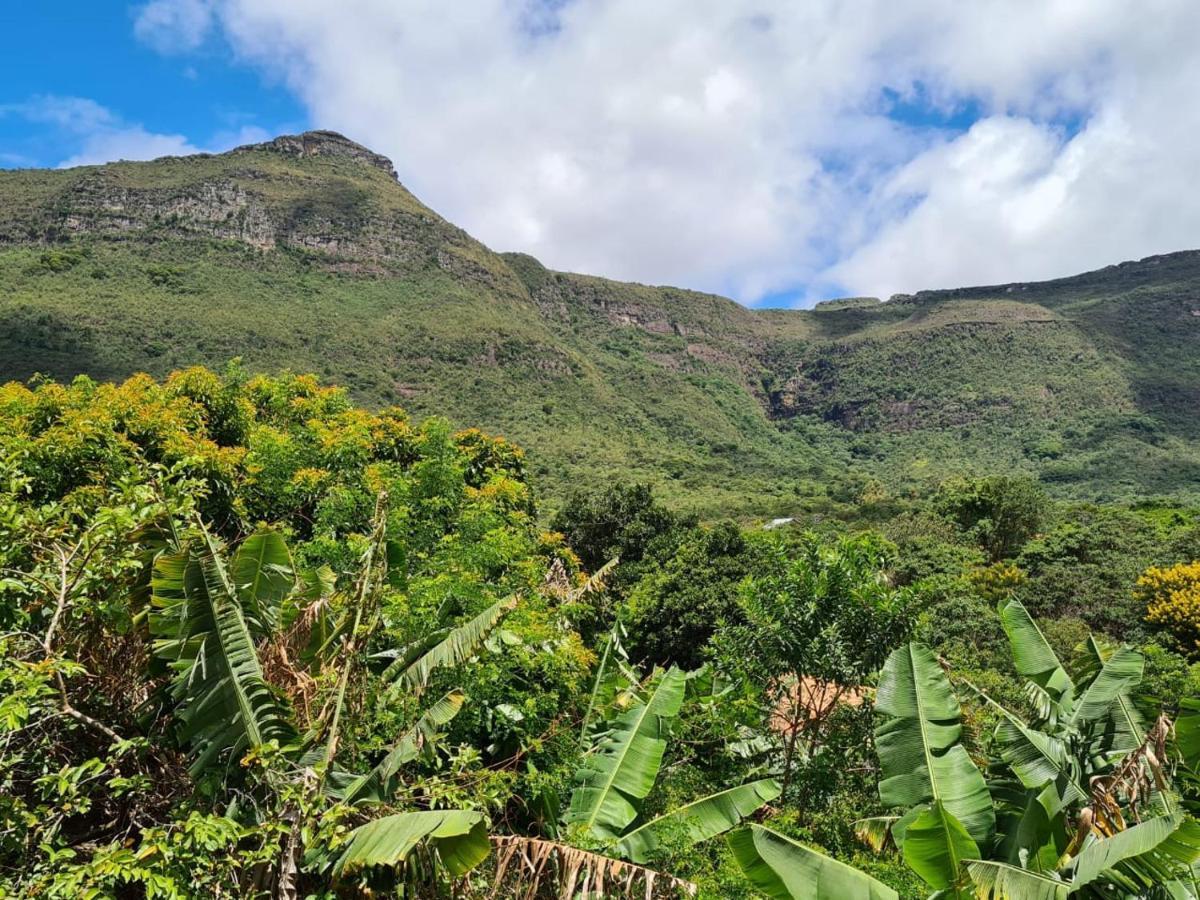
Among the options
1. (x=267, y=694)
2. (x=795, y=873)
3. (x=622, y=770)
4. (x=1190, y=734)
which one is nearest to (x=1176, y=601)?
(x=1190, y=734)

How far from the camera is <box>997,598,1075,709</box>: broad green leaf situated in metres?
6.92

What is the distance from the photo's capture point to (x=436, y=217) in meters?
115

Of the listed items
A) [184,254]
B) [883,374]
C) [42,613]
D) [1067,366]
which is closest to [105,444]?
[42,613]

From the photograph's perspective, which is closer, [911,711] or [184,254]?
[911,711]

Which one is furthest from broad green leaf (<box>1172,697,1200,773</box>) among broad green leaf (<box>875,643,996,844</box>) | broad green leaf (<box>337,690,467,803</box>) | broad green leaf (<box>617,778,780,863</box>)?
broad green leaf (<box>337,690,467,803</box>)

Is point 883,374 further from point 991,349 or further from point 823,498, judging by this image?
point 823,498

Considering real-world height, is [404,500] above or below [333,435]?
below

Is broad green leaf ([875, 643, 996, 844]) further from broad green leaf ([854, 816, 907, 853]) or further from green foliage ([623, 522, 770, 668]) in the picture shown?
green foliage ([623, 522, 770, 668])

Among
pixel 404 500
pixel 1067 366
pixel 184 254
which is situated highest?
pixel 184 254

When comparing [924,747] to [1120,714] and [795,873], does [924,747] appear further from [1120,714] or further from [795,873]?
[1120,714]

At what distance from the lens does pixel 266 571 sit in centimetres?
554

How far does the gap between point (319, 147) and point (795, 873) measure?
5439 inches

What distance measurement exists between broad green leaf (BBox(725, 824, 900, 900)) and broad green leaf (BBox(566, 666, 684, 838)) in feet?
4.85

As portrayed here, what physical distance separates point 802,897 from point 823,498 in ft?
199
